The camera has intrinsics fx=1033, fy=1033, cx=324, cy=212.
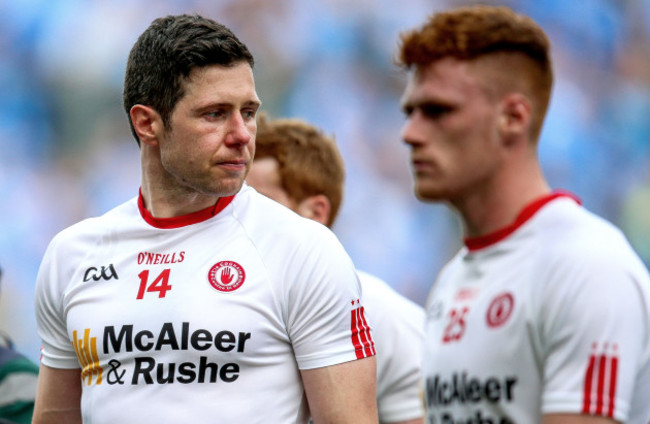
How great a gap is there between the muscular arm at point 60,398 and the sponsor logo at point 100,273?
1.08ft

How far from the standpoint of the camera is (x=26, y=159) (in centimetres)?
1042

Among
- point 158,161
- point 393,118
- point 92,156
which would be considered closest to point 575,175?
point 393,118

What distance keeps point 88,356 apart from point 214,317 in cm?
45

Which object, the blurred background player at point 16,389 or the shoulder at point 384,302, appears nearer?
the shoulder at point 384,302

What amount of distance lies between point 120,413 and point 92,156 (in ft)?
25.8

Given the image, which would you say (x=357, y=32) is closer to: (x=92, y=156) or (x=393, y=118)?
(x=393, y=118)

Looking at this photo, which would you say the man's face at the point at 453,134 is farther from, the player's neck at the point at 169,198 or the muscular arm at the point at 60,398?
the muscular arm at the point at 60,398

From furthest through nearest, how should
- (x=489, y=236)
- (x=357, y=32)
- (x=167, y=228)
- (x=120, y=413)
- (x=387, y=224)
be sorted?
(x=357, y=32), (x=387, y=224), (x=167, y=228), (x=120, y=413), (x=489, y=236)

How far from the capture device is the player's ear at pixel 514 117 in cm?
253

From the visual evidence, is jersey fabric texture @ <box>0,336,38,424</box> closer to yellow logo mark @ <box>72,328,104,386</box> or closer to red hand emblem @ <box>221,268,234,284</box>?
yellow logo mark @ <box>72,328,104,386</box>

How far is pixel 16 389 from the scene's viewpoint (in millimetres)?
4312

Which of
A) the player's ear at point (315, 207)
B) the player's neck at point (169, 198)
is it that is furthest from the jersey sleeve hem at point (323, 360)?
the player's ear at point (315, 207)

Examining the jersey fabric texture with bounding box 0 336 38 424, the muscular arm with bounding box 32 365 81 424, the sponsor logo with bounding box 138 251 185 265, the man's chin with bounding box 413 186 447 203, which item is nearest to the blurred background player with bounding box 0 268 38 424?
the jersey fabric texture with bounding box 0 336 38 424

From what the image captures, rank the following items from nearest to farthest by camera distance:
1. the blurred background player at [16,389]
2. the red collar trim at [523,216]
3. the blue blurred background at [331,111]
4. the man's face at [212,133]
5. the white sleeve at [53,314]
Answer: the red collar trim at [523,216], the man's face at [212,133], the white sleeve at [53,314], the blurred background player at [16,389], the blue blurred background at [331,111]
